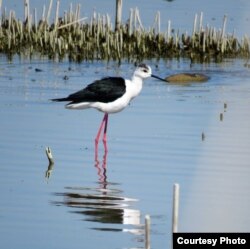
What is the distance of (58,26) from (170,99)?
24.3ft

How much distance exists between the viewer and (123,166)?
13078mm

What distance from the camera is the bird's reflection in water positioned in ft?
33.5

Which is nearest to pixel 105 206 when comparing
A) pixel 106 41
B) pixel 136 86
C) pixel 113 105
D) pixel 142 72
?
pixel 113 105

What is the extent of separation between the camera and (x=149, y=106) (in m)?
17.7

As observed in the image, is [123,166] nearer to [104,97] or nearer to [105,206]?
[105,206]

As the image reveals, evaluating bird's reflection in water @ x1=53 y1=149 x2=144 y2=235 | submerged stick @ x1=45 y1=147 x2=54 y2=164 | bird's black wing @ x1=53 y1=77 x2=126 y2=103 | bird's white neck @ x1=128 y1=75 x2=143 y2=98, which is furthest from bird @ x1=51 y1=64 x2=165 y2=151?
bird's reflection in water @ x1=53 y1=149 x2=144 y2=235

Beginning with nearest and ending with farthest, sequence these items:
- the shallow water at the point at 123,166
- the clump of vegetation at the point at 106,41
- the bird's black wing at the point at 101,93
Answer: the shallow water at the point at 123,166
the bird's black wing at the point at 101,93
the clump of vegetation at the point at 106,41

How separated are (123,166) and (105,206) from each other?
2081 millimetres

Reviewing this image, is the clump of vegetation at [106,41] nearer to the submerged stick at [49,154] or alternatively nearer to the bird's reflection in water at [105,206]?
the submerged stick at [49,154]

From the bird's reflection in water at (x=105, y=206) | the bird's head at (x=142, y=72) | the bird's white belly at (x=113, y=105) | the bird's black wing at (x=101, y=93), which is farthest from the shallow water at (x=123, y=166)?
the bird's head at (x=142, y=72)

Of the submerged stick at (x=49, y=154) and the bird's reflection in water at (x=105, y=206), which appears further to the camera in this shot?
the submerged stick at (x=49, y=154)

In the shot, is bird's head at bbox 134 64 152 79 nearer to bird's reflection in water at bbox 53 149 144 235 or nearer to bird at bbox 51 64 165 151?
bird at bbox 51 64 165 151

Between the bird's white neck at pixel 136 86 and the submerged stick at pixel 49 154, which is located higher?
the bird's white neck at pixel 136 86

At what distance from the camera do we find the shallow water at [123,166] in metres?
10.1
